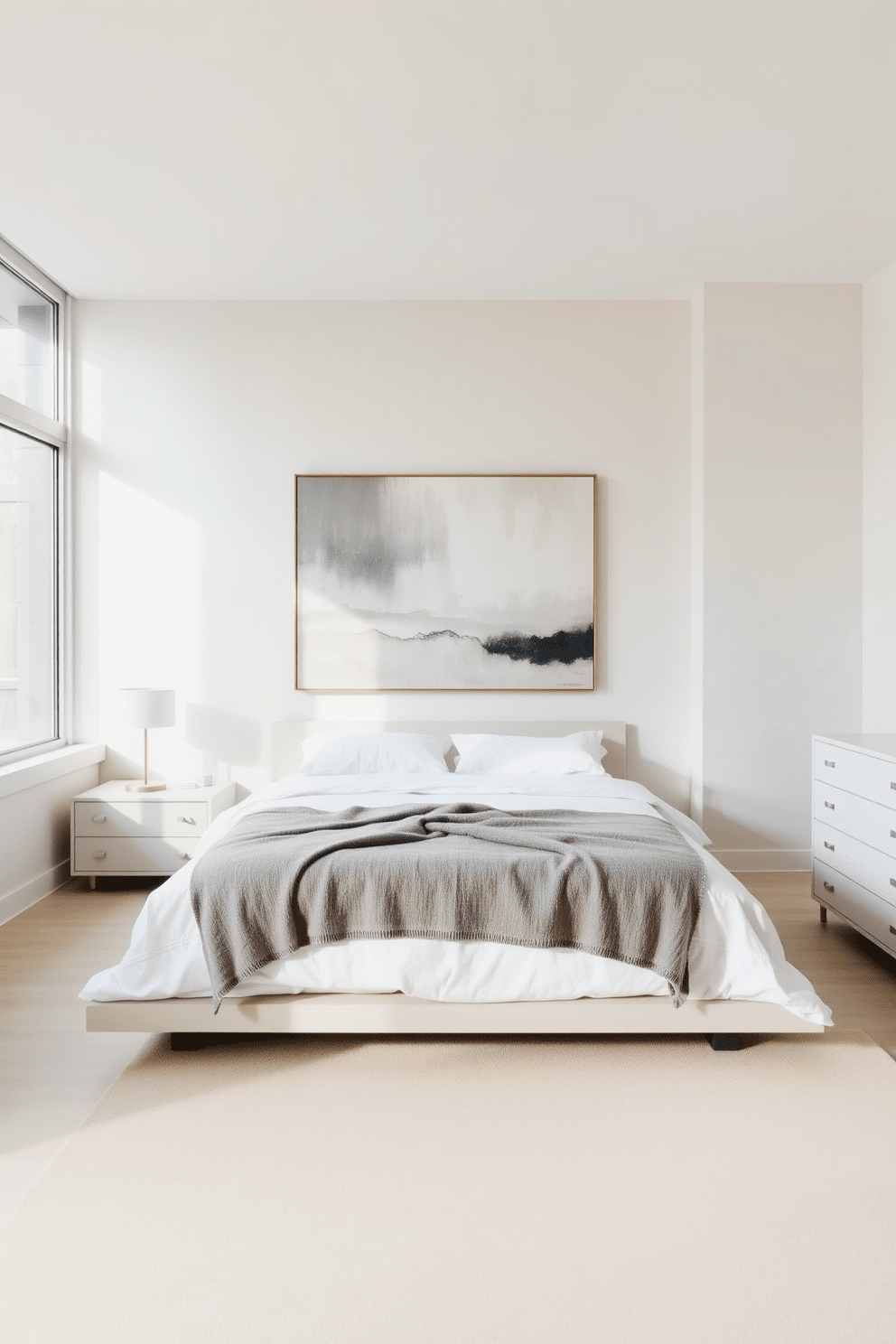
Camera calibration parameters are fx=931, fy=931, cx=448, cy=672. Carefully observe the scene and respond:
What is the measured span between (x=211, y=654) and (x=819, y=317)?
10.9 ft

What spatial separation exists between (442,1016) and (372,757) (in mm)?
1768

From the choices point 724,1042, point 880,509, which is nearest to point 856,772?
point 724,1042

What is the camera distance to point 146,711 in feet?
13.9

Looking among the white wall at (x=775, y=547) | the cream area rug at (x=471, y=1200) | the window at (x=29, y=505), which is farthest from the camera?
the white wall at (x=775, y=547)

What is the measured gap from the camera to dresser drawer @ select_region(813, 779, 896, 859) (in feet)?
10.1

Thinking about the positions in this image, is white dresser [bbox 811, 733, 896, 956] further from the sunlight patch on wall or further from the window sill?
the window sill

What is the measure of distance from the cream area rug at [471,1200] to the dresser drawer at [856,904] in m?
0.61

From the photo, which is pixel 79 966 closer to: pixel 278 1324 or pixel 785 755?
pixel 278 1324

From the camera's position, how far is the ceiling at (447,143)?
247cm

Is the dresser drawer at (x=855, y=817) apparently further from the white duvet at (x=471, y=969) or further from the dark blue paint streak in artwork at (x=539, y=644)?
the dark blue paint streak in artwork at (x=539, y=644)

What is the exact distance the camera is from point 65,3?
236 centimetres

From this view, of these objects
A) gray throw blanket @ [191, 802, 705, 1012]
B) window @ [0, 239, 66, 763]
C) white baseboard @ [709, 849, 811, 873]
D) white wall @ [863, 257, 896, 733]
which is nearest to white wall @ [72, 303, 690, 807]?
window @ [0, 239, 66, 763]

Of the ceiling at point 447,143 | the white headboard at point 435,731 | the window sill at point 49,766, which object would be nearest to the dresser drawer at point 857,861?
the white headboard at point 435,731

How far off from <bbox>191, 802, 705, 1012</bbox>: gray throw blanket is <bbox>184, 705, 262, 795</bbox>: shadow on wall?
6.48 feet
